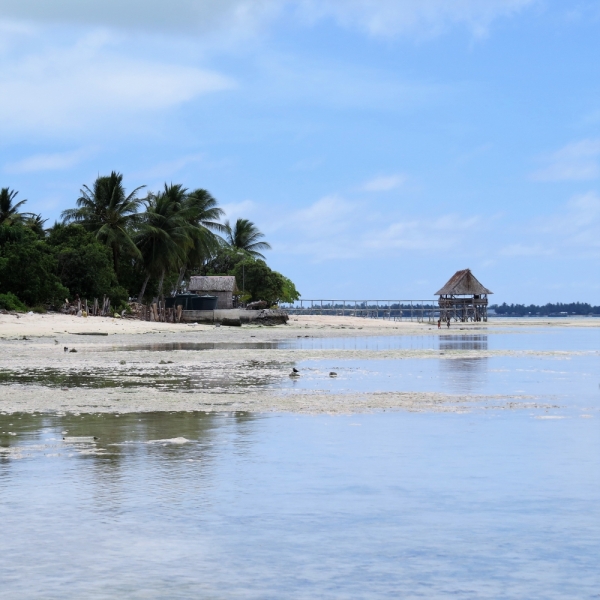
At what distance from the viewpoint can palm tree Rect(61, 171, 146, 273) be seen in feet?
202

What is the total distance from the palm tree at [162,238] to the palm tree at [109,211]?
1137 millimetres

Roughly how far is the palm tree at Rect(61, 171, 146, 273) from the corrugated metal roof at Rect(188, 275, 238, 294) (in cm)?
1162

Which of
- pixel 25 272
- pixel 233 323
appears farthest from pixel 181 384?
pixel 233 323

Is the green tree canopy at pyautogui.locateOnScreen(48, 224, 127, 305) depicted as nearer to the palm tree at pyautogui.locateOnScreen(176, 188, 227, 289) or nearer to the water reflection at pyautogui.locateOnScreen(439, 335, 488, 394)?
the palm tree at pyautogui.locateOnScreen(176, 188, 227, 289)

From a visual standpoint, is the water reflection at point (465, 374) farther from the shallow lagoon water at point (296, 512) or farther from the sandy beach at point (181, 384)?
the shallow lagoon water at point (296, 512)

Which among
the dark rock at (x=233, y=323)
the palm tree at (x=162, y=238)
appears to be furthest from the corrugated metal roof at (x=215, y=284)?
the dark rock at (x=233, y=323)

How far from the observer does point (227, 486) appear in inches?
304

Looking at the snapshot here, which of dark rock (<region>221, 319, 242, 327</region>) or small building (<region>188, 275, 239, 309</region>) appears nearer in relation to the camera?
dark rock (<region>221, 319, 242, 327</region>)

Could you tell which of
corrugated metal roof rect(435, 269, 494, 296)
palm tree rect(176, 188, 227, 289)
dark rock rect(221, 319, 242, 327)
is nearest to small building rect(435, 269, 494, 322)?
corrugated metal roof rect(435, 269, 494, 296)

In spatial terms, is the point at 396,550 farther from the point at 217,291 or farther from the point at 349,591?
the point at 217,291

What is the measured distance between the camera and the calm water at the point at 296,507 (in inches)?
207

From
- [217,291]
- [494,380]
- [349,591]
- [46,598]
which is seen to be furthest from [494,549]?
[217,291]

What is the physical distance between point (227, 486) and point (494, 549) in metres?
2.59

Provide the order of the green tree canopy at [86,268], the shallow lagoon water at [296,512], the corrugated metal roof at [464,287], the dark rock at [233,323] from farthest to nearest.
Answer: the corrugated metal roof at [464,287] → the dark rock at [233,323] → the green tree canopy at [86,268] → the shallow lagoon water at [296,512]
